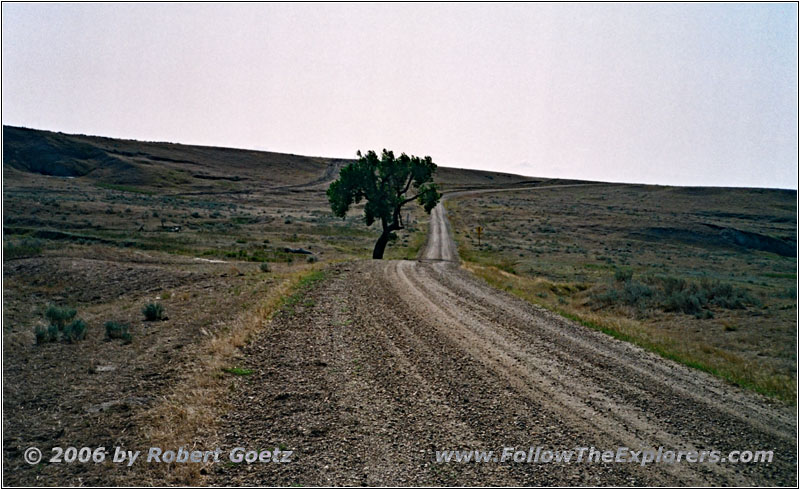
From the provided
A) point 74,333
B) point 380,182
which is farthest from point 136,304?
point 380,182

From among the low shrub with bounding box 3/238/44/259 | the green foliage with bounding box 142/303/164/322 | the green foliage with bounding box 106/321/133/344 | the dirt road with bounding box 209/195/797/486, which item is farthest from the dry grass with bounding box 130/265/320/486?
the low shrub with bounding box 3/238/44/259

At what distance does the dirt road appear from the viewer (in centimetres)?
657

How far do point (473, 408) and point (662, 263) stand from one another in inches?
2189

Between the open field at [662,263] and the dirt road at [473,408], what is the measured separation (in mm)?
2481

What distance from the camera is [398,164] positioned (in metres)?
39.8

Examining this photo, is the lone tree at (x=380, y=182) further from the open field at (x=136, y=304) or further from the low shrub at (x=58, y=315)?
the low shrub at (x=58, y=315)

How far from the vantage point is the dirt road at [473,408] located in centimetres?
657

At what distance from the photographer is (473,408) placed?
8.57 meters

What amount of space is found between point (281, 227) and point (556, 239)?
37.0 m

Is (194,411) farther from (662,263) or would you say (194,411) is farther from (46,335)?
(662,263)

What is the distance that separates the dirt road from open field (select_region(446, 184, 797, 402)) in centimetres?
248

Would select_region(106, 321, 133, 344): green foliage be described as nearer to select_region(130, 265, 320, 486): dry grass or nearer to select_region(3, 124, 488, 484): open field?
select_region(3, 124, 488, 484): open field

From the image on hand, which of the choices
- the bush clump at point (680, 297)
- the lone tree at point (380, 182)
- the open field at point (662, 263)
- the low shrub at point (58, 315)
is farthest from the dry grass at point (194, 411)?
the lone tree at point (380, 182)

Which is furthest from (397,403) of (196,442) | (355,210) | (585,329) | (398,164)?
(355,210)
